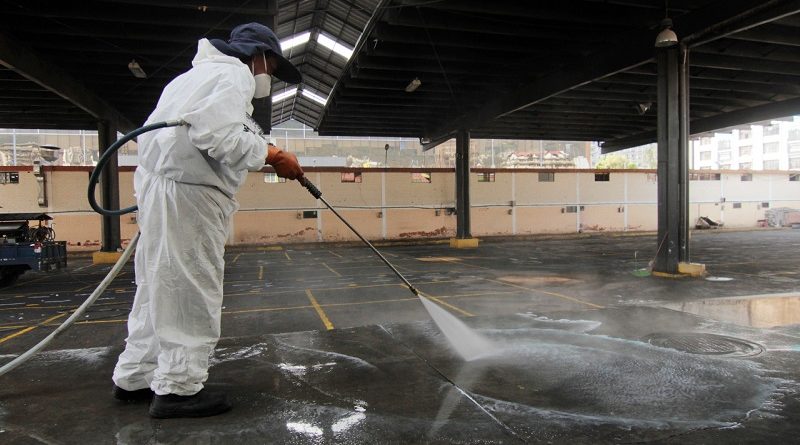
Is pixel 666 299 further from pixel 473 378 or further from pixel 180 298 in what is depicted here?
pixel 180 298

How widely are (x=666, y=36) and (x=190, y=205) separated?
949 centimetres

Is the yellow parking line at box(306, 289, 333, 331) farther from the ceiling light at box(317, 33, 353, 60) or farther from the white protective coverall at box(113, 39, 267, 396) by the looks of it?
the ceiling light at box(317, 33, 353, 60)

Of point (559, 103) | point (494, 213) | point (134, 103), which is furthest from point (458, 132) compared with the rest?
point (134, 103)

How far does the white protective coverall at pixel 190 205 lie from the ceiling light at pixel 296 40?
14.9 metres

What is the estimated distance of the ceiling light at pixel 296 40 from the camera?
16.6 meters

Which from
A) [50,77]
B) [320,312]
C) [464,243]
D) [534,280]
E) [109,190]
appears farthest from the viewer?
[464,243]

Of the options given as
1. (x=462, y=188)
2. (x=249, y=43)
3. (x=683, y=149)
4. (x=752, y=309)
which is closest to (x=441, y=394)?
(x=249, y=43)

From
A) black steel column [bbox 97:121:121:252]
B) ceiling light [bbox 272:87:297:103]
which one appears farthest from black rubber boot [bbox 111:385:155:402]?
ceiling light [bbox 272:87:297:103]

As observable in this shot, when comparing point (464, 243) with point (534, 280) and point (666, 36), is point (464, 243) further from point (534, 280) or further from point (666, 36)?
point (666, 36)

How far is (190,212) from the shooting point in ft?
8.93

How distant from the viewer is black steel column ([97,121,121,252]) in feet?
52.1

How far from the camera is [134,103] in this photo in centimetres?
1672

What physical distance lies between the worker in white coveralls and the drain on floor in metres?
3.68

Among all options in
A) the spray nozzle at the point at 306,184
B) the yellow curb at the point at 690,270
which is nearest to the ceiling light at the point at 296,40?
the yellow curb at the point at 690,270
